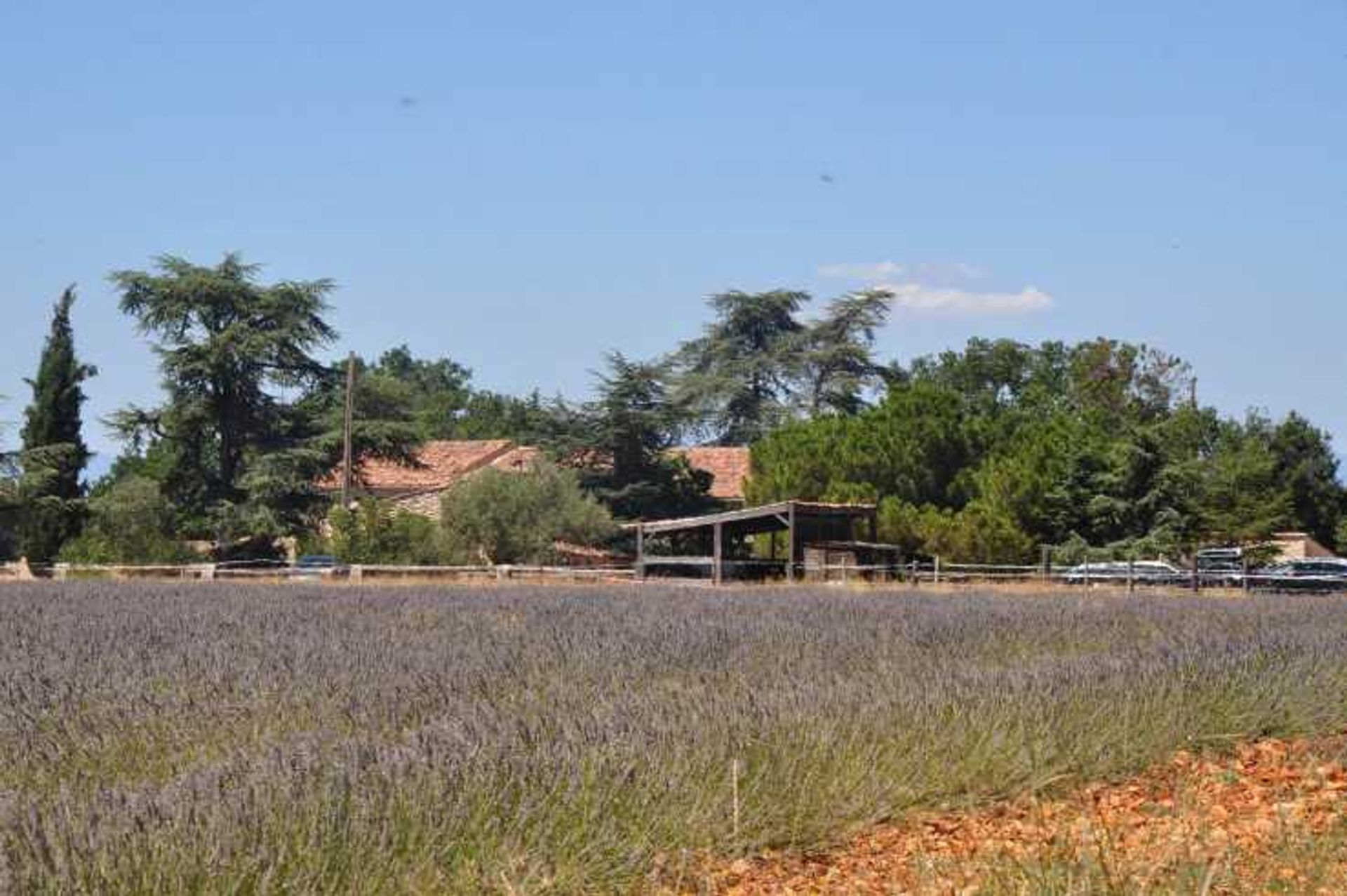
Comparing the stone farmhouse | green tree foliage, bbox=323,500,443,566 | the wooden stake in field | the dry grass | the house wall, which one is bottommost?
the dry grass

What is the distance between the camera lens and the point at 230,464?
4888 centimetres

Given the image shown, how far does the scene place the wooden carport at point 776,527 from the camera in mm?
34156

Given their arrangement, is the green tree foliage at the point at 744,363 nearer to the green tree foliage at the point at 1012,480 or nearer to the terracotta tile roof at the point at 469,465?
the terracotta tile roof at the point at 469,465

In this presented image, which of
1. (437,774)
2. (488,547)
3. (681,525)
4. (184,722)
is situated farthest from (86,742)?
(488,547)

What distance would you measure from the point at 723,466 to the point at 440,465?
9.63 m

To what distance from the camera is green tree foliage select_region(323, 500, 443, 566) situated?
40062 millimetres

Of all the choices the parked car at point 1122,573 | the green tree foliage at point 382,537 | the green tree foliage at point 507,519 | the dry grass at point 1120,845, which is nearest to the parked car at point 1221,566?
the parked car at point 1122,573

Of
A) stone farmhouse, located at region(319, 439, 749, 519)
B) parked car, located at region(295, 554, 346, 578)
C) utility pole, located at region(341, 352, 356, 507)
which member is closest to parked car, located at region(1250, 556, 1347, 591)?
parked car, located at region(295, 554, 346, 578)

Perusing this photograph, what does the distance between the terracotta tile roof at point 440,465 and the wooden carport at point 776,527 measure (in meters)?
18.1

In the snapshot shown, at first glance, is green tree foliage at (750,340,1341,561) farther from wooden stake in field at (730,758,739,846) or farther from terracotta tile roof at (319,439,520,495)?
wooden stake in field at (730,758,739,846)

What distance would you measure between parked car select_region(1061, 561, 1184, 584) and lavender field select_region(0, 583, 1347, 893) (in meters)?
17.9

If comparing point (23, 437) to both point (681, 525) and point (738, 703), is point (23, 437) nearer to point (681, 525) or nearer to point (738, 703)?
point (681, 525)

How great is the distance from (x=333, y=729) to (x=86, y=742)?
987 mm

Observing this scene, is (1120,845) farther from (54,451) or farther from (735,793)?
(54,451)
